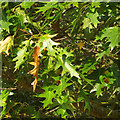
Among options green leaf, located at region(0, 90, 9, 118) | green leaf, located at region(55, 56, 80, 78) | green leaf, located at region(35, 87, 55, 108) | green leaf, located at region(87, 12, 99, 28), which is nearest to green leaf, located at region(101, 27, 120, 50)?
green leaf, located at region(87, 12, 99, 28)

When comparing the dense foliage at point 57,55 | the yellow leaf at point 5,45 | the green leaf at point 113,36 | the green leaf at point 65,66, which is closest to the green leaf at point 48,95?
the dense foliage at point 57,55

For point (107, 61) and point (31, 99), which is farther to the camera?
point (31, 99)

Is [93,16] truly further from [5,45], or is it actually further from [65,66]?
[5,45]

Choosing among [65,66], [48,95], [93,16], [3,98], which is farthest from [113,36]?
[3,98]

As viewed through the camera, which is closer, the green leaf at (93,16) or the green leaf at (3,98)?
the green leaf at (93,16)

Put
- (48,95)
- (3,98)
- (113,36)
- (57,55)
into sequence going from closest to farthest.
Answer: (113,36) < (57,55) < (48,95) < (3,98)

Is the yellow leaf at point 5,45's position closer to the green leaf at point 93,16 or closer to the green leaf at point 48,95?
the green leaf at point 48,95

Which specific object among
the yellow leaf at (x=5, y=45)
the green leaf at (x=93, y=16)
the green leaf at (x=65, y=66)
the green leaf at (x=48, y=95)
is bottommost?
the green leaf at (x=48, y=95)

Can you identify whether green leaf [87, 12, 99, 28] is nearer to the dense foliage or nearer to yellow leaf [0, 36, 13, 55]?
the dense foliage

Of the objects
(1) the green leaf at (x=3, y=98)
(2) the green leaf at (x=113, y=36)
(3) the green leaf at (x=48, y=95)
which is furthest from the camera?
(1) the green leaf at (x=3, y=98)

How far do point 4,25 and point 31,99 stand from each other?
4.71 feet

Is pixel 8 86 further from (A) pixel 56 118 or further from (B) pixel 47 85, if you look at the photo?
(A) pixel 56 118

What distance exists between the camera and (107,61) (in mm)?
2219

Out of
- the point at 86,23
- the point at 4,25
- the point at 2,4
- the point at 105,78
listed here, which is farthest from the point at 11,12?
the point at 105,78
